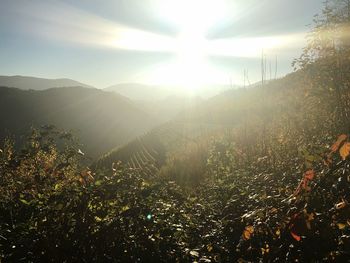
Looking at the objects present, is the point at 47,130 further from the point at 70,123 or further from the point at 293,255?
the point at 70,123

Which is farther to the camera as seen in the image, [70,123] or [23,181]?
[70,123]

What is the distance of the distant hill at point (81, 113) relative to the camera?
108 metres

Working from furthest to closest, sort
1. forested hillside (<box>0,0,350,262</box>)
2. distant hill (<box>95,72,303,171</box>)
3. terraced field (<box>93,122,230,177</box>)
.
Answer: terraced field (<box>93,122,230,177</box>) < distant hill (<box>95,72,303,171</box>) < forested hillside (<box>0,0,350,262</box>)

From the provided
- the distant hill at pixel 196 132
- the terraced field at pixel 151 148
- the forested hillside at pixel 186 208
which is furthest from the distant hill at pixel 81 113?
the forested hillside at pixel 186 208

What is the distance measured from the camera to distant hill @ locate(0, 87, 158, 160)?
353 ft

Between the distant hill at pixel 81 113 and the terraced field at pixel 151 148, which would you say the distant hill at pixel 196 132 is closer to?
Result: the terraced field at pixel 151 148

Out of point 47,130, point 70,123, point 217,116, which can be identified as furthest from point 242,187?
point 70,123

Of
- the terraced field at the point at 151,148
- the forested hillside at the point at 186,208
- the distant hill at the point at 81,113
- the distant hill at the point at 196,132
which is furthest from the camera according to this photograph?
the distant hill at the point at 81,113

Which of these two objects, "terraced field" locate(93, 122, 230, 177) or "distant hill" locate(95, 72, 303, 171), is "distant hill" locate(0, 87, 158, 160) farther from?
"terraced field" locate(93, 122, 230, 177)

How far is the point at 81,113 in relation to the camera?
399 ft

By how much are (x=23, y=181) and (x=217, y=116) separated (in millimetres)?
30693

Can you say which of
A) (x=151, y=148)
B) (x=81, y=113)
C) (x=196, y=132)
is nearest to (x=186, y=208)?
(x=196, y=132)

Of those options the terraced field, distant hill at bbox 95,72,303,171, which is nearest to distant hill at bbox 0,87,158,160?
distant hill at bbox 95,72,303,171

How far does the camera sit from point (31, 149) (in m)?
6.39
